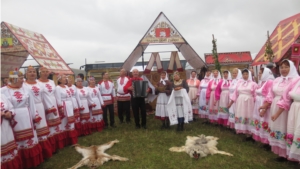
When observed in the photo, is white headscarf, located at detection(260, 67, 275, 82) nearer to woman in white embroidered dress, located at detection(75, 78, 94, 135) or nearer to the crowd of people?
the crowd of people

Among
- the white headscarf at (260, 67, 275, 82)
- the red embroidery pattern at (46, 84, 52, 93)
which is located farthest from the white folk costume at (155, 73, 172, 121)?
the red embroidery pattern at (46, 84, 52, 93)

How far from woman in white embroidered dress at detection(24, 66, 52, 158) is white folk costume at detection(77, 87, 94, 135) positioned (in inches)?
68.4

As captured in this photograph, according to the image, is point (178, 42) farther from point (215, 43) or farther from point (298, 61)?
point (298, 61)

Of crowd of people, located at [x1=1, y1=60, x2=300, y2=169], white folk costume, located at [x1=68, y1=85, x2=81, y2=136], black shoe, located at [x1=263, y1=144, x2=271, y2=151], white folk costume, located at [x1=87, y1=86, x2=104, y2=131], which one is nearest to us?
crowd of people, located at [x1=1, y1=60, x2=300, y2=169]

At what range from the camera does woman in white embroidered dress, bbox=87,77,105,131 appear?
6523mm

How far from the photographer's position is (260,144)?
192 inches

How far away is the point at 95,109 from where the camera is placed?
6.56 m

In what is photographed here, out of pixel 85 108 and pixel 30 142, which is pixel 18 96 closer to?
pixel 30 142

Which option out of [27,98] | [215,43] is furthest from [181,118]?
[215,43]

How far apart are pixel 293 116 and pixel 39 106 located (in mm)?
4211

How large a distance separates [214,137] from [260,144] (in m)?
1.00

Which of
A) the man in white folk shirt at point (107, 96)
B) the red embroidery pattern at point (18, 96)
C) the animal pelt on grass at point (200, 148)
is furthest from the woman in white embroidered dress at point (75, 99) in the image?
the animal pelt on grass at point (200, 148)

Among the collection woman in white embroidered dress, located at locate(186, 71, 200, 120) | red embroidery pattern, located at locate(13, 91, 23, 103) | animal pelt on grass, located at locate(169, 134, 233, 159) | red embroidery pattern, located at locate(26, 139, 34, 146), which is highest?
red embroidery pattern, located at locate(13, 91, 23, 103)

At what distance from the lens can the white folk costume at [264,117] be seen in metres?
4.30
